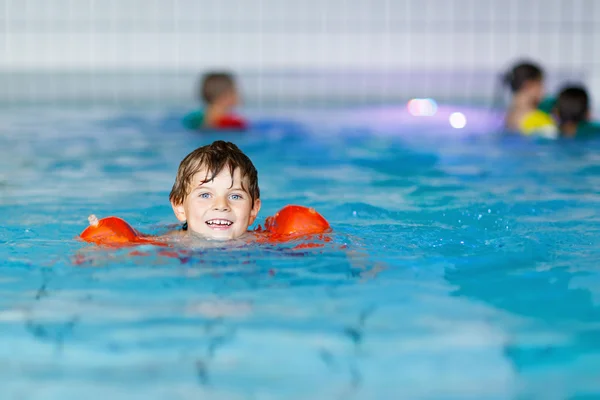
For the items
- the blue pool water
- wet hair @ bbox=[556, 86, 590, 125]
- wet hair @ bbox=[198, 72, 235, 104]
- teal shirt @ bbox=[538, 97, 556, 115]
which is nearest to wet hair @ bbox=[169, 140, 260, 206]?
the blue pool water

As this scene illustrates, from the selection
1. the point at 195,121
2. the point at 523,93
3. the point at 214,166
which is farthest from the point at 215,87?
the point at 214,166

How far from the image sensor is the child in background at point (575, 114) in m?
7.56

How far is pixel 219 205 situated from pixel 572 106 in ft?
15.8

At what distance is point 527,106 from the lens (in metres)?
7.93

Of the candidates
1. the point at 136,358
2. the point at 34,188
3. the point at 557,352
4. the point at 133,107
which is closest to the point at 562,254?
the point at 557,352

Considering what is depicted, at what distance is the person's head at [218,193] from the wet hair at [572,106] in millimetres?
4653

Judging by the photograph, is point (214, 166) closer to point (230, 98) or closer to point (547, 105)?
point (230, 98)

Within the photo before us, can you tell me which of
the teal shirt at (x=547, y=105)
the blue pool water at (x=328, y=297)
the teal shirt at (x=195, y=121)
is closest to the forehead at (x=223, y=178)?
the blue pool water at (x=328, y=297)

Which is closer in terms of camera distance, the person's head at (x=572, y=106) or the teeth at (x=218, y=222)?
the teeth at (x=218, y=222)

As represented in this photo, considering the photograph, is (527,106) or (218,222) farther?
(527,106)

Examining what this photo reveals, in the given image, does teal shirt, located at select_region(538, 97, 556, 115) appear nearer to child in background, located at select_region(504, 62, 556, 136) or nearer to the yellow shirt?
child in background, located at select_region(504, 62, 556, 136)

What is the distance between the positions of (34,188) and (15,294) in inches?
96.9

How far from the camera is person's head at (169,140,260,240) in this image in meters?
3.47

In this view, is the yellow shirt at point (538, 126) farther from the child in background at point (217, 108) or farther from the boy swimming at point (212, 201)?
the boy swimming at point (212, 201)
